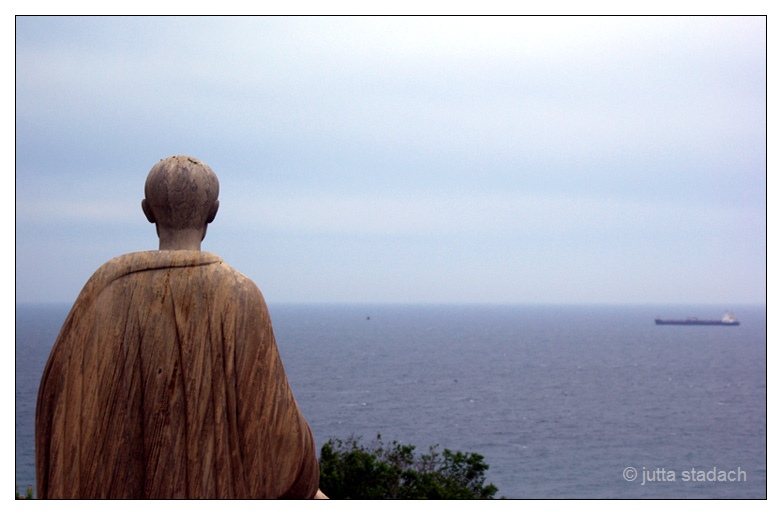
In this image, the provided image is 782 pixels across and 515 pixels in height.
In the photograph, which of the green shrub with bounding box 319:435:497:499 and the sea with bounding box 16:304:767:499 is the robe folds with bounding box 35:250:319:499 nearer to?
the green shrub with bounding box 319:435:497:499

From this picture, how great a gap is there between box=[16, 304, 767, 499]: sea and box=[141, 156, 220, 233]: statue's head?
24.6 meters

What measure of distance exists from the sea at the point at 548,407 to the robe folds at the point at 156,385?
963 inches

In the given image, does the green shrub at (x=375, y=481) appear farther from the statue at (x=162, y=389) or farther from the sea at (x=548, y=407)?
the sea at (x=548, y=407)

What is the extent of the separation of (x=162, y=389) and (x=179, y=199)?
1072mm

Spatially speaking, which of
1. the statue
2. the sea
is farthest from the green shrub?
the sea

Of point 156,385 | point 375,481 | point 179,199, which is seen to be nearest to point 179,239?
point 179,199

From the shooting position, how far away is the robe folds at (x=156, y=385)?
4738mm

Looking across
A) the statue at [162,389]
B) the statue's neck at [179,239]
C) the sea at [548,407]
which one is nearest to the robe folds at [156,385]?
the statue at [162,389]

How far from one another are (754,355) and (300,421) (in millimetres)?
116632

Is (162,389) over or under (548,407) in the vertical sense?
over

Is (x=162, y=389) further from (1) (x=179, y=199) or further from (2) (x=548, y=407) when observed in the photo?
(2) (x=548, y=407)

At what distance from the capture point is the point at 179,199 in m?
4.94

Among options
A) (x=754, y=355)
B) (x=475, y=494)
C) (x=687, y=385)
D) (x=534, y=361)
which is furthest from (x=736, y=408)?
(x=475, y=494)

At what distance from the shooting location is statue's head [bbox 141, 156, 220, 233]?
4938mm
